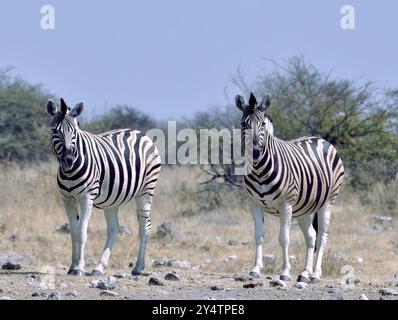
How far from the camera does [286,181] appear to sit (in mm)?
10867

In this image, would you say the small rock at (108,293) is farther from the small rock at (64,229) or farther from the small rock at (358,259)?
the small rock at (64,229)

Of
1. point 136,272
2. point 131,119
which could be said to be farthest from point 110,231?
point 131,119

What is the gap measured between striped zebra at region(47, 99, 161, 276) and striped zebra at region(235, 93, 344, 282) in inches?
56.1

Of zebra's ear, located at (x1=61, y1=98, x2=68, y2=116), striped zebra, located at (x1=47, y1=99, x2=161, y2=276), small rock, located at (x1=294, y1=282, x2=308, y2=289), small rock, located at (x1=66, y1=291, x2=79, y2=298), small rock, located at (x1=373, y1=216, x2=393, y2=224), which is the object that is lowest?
small rock, located at (x1=66, y1=291, x2=79, y2=298)

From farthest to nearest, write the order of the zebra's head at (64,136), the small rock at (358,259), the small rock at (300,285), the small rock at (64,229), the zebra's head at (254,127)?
the small rock at (64,229), the small rock at (358,259), the zebra's head at (64,136), the zebra's head at (254,127), the small rock at (300,285)

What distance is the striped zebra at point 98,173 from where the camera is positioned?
427 inches

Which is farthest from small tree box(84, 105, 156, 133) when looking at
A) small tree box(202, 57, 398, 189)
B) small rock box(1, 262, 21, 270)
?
small rock box(1, 262, 21, 270)

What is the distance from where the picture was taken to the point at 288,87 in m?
22.9

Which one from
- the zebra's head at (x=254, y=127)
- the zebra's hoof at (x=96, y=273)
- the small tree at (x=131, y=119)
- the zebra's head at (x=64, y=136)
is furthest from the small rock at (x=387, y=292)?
the small tree at (x=131, y=119)

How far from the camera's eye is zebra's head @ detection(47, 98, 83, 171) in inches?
424

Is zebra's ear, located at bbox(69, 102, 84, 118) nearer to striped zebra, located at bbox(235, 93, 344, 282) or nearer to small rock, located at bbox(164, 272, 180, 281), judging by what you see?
striped zebra, located at bbox(235, 93, 344, 282)

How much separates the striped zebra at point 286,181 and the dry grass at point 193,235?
0.89 metres
